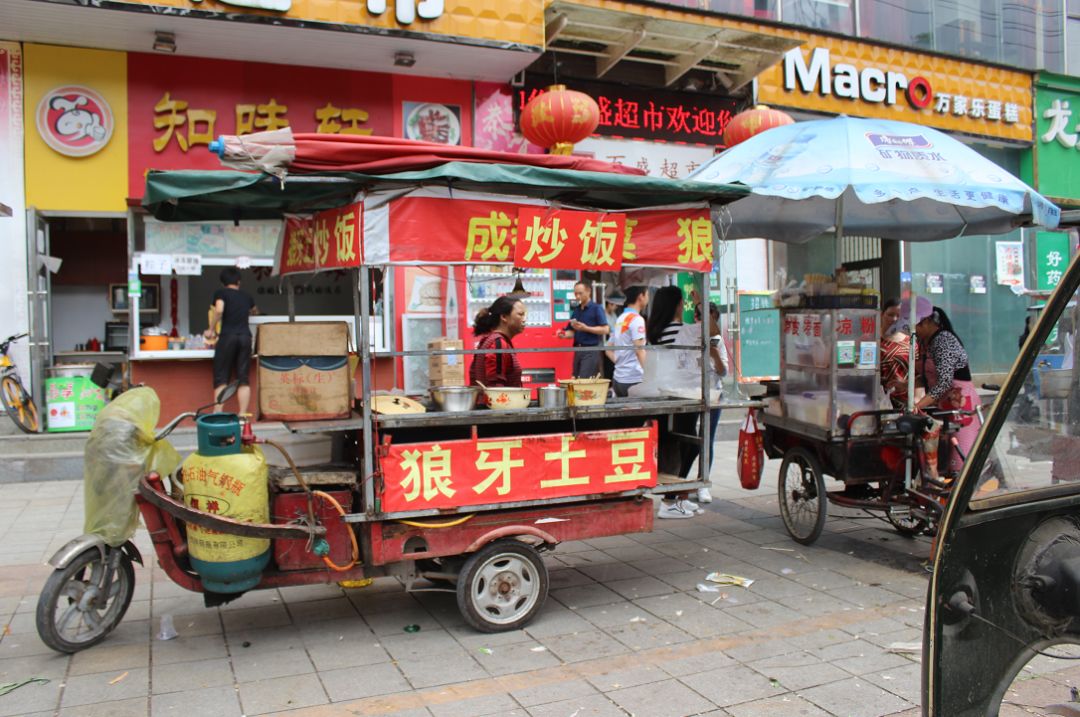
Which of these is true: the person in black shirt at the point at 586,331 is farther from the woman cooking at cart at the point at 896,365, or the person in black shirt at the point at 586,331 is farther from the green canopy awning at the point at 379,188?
the green canopy awning at the point at 379,188

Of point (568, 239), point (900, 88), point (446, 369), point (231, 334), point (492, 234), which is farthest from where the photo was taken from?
point (900, 88)

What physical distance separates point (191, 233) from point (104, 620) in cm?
592

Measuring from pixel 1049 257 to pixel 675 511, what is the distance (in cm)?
903

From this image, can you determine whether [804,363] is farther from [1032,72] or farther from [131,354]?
[1032,72]

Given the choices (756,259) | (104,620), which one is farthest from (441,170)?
(756,259)

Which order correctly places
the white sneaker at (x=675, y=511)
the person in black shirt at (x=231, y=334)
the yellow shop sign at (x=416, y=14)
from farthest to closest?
the person in black shirt at (x=231, y=334), the yellow shop sign at (x=416, y=14), the white sneaker at (x=675, y=511)

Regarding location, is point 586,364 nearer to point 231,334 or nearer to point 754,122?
point 754,122

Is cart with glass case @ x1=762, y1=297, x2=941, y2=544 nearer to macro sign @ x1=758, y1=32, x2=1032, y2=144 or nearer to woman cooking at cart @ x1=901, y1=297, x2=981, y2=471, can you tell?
woman cooking at cart @ x1=901, y1=297, x2=981, y2=471

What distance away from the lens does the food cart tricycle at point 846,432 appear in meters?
5.79

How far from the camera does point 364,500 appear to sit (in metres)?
4.38

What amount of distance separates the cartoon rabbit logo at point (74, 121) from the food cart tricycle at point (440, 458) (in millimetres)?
4776

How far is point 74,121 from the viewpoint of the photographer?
8.92 meters

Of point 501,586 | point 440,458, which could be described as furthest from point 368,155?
point 501,586

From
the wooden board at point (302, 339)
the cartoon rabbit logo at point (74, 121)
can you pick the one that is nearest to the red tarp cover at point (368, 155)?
the wooden board at point (302, 339)
